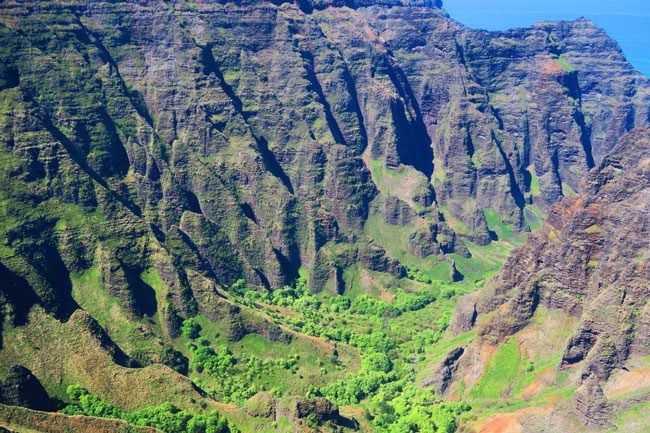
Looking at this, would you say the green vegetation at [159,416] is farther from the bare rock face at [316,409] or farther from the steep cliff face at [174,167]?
the steep cliff face at [174,167]

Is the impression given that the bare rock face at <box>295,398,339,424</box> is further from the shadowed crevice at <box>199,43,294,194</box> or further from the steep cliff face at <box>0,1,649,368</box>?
the shadowed crevice at <box>199,43,294,194</box>

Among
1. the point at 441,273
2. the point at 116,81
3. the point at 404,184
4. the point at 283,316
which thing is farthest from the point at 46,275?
the point at 404,184

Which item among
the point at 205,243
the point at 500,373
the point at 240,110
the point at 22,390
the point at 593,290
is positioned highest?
the point at 240,110

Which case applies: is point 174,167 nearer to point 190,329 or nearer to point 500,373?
point 190,329

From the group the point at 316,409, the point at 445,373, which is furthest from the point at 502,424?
the point at 316,409

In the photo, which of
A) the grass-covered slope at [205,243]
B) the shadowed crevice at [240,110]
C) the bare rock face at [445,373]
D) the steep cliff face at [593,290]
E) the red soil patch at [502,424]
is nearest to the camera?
the red soil patch at [502,424]

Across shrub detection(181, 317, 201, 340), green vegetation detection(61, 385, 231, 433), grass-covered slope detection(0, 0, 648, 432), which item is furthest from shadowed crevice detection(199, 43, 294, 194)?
green vegetation detection(61, 385, 231, 433)

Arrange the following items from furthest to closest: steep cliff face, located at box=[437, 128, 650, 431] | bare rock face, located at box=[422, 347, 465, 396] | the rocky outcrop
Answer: bare rock face, located at box=[422, 347, 465, 396], steep cliff face, located at box=[437, 128, 650, 431], the rocky outcrop

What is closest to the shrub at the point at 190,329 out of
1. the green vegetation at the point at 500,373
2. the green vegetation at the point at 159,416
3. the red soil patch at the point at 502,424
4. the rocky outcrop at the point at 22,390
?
the green vegetation at the point at 159,416
